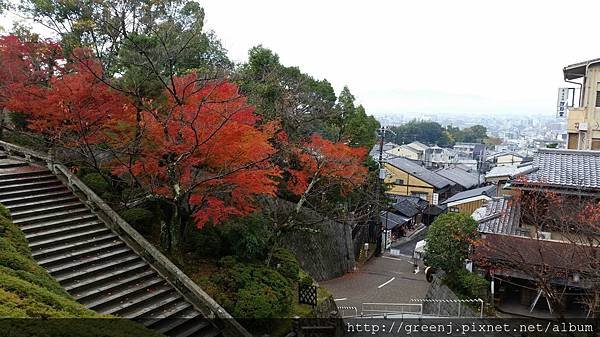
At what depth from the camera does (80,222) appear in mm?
14844

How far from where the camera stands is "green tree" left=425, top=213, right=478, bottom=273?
2009 centimetres

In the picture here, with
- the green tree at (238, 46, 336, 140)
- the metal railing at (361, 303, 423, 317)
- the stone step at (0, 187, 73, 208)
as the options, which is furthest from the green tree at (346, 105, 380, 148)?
the stone step at (0, 187, 73, 208)

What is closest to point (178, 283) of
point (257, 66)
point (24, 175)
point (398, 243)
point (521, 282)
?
point (24, 175)

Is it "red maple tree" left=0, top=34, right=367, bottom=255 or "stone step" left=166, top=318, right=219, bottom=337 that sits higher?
"red maple tree" left=0, top=34, right=367, bottom=255

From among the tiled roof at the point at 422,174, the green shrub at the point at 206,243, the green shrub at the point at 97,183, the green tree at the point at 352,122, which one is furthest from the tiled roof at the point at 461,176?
the green shrub at the point at 97,183

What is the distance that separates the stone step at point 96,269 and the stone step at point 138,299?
1270 mm

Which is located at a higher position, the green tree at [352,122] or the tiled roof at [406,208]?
the green tree at [352,122]

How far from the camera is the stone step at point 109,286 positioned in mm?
11751

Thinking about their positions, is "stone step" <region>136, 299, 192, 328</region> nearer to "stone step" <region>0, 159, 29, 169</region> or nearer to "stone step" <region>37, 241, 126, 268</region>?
"stone step" <region>37, 241, 126, 268</region>

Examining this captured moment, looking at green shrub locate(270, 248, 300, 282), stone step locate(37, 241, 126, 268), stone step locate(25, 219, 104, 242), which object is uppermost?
stone step locate(25, 219, 104, 242)

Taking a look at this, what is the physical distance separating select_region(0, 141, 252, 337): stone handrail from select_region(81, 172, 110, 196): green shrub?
2.66 ft

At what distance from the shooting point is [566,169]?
17.8m

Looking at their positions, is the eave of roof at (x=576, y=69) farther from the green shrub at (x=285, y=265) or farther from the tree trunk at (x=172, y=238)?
the tree trunk at (x=172, y=238)

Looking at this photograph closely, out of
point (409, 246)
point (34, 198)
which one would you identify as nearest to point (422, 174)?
point (409, 246)
